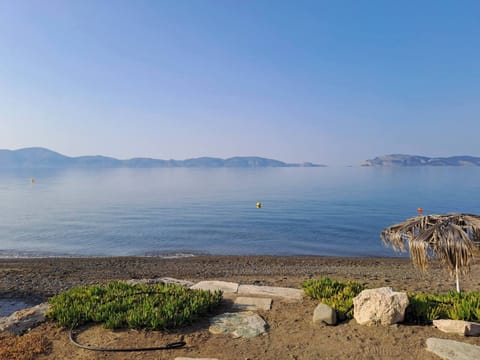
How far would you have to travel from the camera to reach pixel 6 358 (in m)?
4.89

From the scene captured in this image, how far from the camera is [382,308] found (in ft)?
18.9

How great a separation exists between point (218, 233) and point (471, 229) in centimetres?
2185

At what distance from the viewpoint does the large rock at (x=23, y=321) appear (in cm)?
609

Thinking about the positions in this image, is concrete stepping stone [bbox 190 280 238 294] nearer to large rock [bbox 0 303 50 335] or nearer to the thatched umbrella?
large rock [bbox 0 303 50 335]

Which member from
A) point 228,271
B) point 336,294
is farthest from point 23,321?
point 228,271

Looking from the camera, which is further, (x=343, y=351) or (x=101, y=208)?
(x=101, y=208)

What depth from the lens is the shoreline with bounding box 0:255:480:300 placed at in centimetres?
1264

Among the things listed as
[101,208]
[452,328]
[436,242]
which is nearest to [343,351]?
[452,328]

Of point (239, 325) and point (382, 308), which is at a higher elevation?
point (382, 308)

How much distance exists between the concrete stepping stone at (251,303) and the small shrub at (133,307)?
0.45 m

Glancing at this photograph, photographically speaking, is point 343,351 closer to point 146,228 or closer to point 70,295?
point 70,295

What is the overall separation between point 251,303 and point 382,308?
9.13 ft

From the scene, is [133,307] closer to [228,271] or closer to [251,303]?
[251,303]

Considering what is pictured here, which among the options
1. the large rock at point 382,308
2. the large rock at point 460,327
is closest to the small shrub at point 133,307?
the large rock at point 382,308
